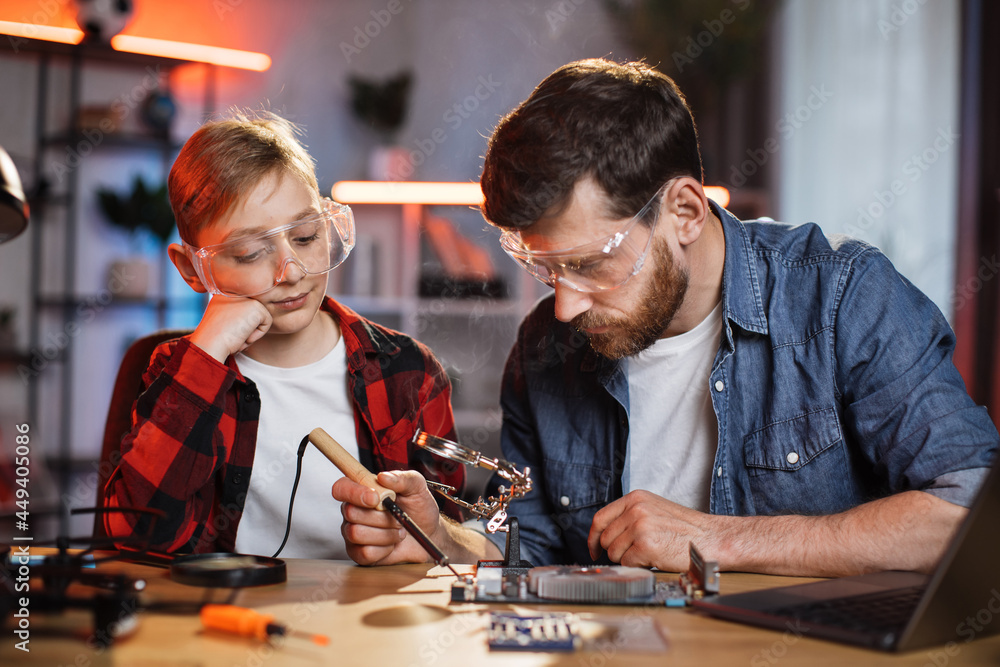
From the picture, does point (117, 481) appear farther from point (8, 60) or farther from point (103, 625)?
point (8, 60)

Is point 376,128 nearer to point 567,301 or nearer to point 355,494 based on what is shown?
point 567,301

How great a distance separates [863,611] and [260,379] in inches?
46.2

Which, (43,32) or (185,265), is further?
(43,32)

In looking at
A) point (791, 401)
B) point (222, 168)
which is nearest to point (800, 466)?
point (791, 401)

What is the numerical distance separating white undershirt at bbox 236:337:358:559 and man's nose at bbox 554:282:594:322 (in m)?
0.54

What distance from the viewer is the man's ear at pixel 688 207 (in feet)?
4.36

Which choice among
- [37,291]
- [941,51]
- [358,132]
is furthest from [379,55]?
[941,51]

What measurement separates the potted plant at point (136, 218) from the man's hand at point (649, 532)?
3.11 m

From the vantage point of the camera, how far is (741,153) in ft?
13.4

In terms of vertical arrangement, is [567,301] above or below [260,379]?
above

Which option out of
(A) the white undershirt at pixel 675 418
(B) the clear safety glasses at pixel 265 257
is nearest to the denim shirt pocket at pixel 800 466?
(A) the white undershirt at pixel 675 418

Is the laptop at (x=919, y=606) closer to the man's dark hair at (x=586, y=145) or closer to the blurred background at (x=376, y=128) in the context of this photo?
the man's dark hair at (x=586, y=145)

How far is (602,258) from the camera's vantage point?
1.23m

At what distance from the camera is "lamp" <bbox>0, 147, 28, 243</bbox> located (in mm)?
1019
